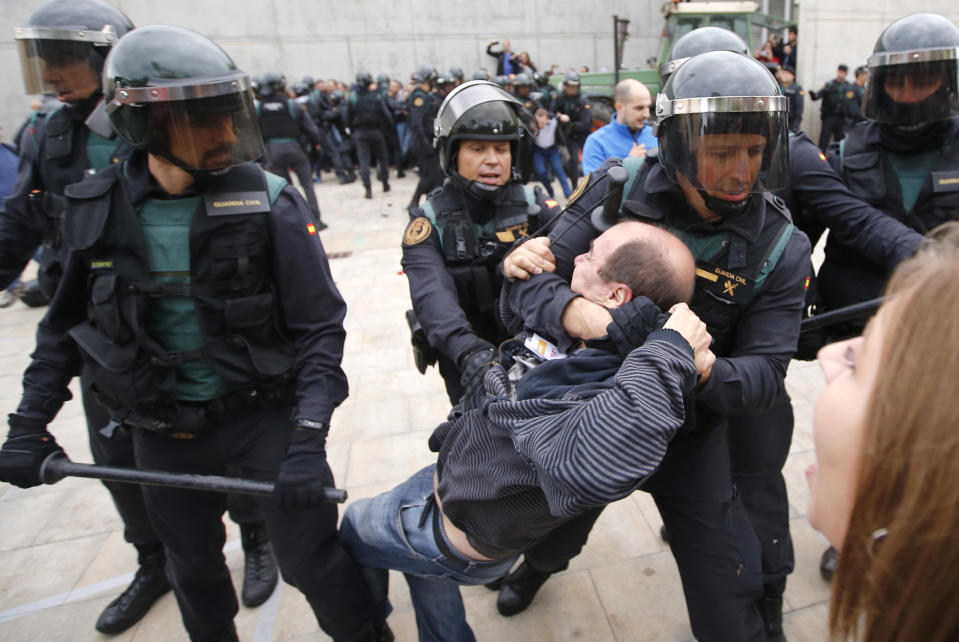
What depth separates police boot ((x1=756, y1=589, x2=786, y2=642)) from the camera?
6.84 ft

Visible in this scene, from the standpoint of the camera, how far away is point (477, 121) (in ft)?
7.46

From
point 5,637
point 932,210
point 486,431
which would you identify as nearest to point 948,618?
point 486,431

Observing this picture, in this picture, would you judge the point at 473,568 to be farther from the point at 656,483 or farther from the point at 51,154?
the point at 51,154

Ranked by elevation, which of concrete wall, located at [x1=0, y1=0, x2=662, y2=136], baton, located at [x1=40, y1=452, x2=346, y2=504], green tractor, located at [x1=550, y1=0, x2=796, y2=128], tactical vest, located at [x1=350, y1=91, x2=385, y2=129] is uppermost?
concrete wall, located at [x1=0, y1=0, x2=662, y2=136]

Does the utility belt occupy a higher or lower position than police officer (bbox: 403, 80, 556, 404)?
lower

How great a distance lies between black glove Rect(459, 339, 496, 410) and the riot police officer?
40 centimetres

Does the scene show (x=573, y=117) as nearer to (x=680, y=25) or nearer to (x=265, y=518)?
(x=680, y=25)

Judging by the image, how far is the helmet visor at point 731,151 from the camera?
1.58 meters

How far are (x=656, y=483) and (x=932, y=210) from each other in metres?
1.60

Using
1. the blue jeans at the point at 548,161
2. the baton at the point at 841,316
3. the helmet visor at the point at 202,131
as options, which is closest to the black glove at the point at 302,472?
the helmet visor at the point at 202,131

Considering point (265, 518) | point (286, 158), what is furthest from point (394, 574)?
point (286, 158)

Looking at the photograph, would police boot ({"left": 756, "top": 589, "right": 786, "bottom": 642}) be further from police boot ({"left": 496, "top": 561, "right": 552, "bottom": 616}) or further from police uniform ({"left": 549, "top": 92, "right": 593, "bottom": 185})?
police uniform ({"left": 549, "top": 92, "right": 593, "bottom": 185})

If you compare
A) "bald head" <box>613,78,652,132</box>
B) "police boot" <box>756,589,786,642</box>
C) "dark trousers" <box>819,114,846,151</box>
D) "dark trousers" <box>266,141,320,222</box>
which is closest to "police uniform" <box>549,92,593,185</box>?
"dark trousers" <box>266,141,320,222</box>

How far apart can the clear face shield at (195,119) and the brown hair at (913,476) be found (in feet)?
5.36
